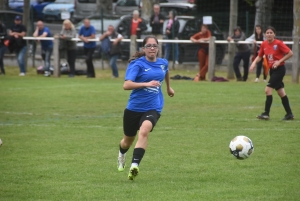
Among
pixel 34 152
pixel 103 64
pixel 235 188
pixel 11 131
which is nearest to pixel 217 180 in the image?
pixel 235 188

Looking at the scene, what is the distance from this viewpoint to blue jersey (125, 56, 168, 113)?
27.7ft

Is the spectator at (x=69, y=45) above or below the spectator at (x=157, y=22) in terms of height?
below

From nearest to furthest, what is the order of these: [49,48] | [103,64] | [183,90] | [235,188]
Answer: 1. [235,188]
2. [183,90]
3. [49,48]
4. [103,64]

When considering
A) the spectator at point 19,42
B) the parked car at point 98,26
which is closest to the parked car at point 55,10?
the parked car at point 98,26

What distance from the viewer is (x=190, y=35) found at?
87.9 feet

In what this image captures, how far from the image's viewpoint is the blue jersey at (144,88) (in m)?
8.44

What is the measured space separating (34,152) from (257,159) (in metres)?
3.28

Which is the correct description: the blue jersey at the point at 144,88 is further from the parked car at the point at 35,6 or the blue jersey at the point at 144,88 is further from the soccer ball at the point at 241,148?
the parked car at the point at 35,6

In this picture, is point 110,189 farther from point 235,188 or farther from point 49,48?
point 49,48

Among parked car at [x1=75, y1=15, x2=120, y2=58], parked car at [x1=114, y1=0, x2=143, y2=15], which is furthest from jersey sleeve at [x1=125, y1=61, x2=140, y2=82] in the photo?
parked car at [x1=114, y1=0, x2=143, y2=15]

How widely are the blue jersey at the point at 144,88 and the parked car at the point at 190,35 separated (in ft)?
55.4

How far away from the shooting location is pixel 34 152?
10.4 m

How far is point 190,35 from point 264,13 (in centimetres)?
317

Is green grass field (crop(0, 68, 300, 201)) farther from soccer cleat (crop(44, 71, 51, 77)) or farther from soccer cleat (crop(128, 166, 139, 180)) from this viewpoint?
soccer cleat (crop(44, 71, 51, 77))
